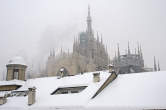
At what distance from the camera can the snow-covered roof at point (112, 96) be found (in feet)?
79.4

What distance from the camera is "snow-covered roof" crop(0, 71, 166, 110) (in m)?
24.2

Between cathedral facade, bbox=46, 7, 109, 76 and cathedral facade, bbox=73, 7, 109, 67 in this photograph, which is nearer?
cathedral facade, bbox=46, 7, 109, 76

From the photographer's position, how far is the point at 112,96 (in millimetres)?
26922

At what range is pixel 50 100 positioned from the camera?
3103 cm

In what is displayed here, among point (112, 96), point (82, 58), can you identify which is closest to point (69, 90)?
point (112, 96)

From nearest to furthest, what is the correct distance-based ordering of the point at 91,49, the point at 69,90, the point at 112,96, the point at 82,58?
the point at 112,96
the point at 69,90
the point at 82,58
the point at 91,49

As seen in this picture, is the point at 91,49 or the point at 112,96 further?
the point at 91,49

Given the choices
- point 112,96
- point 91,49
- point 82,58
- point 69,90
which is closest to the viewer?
point 112,96

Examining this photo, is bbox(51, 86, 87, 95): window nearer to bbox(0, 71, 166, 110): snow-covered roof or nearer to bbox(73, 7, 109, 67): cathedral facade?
bbox(0, 71, 166, 110): snow-covered roof

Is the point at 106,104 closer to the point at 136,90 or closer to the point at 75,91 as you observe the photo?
the point at 136,90

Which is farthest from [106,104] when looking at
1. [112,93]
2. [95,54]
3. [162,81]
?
[95,54]

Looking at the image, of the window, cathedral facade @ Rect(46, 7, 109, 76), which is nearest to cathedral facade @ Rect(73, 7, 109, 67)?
cathedral facade @ Rect(46, 7, 109, 76)

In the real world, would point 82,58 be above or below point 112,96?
above

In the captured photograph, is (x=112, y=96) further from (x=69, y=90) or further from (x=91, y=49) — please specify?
(x=91, y=49)
